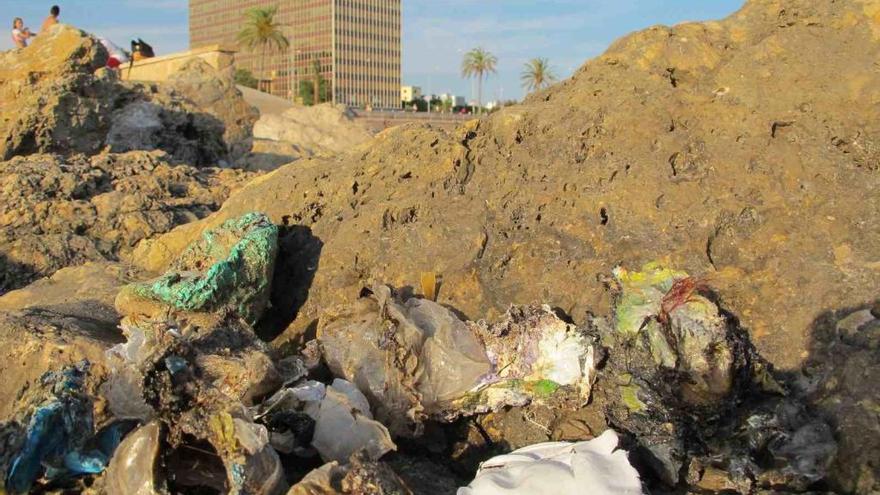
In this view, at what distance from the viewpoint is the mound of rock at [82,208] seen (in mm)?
4844

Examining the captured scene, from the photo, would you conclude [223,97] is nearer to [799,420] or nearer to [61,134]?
[61,134]

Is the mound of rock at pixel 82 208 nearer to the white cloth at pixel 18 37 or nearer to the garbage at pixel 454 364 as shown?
the garbage at pixel 454 364

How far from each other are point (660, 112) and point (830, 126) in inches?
29.5

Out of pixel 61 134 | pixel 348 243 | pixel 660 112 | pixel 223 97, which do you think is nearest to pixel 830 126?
pixel 660 112

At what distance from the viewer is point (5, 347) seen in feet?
10.3

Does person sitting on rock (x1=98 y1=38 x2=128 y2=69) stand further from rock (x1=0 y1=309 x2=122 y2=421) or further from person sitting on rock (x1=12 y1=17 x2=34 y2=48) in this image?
rock (x1=0 y1=309 x2=122 y2=421)

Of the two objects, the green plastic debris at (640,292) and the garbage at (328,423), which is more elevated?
the green plastic debris at (640,292)

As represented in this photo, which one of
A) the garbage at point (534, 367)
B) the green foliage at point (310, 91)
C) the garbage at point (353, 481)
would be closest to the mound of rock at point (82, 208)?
the garbage at point (534, 367)

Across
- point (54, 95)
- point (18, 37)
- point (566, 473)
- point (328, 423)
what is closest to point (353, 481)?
point (328, 423)

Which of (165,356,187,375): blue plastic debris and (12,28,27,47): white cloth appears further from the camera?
(12,28,27,47): white cloth

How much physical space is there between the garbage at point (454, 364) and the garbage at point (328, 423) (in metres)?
0.21

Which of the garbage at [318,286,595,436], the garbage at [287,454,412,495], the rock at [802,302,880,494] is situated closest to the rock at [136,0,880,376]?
the rock at [802,302,880,494]

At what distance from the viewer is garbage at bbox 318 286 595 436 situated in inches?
119

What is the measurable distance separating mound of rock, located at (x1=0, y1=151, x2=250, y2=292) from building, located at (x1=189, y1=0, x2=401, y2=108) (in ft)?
262
